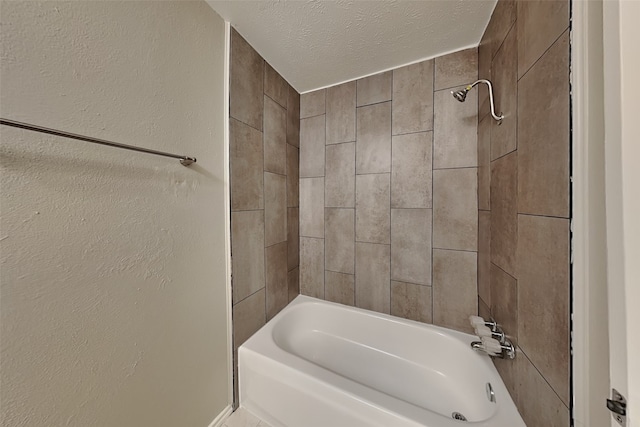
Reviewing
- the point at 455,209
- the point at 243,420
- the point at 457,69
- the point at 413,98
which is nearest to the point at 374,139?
the point at 413,98

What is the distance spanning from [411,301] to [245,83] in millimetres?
1829

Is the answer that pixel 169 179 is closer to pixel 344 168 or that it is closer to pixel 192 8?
pixel 192 8

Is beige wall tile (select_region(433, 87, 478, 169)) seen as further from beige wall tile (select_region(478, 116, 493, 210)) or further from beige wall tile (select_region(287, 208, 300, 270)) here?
beige wall tile (select_region(287, 208, 300, 270))

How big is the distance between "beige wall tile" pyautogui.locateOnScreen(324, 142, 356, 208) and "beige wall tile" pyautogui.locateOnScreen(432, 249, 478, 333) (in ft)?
2.45

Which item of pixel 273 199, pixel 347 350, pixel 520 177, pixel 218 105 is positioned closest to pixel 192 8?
pixel 218 105

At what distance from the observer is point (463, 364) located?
4.02ft

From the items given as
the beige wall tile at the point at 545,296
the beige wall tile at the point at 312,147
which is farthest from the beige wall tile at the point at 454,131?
the beige wall tile at the point at 312,147

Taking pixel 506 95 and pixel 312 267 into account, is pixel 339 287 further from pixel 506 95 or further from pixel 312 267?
pixel 506 95

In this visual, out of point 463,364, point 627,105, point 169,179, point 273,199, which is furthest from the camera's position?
point 273,199

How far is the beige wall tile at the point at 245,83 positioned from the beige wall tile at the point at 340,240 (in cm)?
88

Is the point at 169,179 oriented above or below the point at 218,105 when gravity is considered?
below

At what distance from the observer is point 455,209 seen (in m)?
1.34

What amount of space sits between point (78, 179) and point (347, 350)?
5.73ft

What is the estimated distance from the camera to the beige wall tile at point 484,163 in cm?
112
